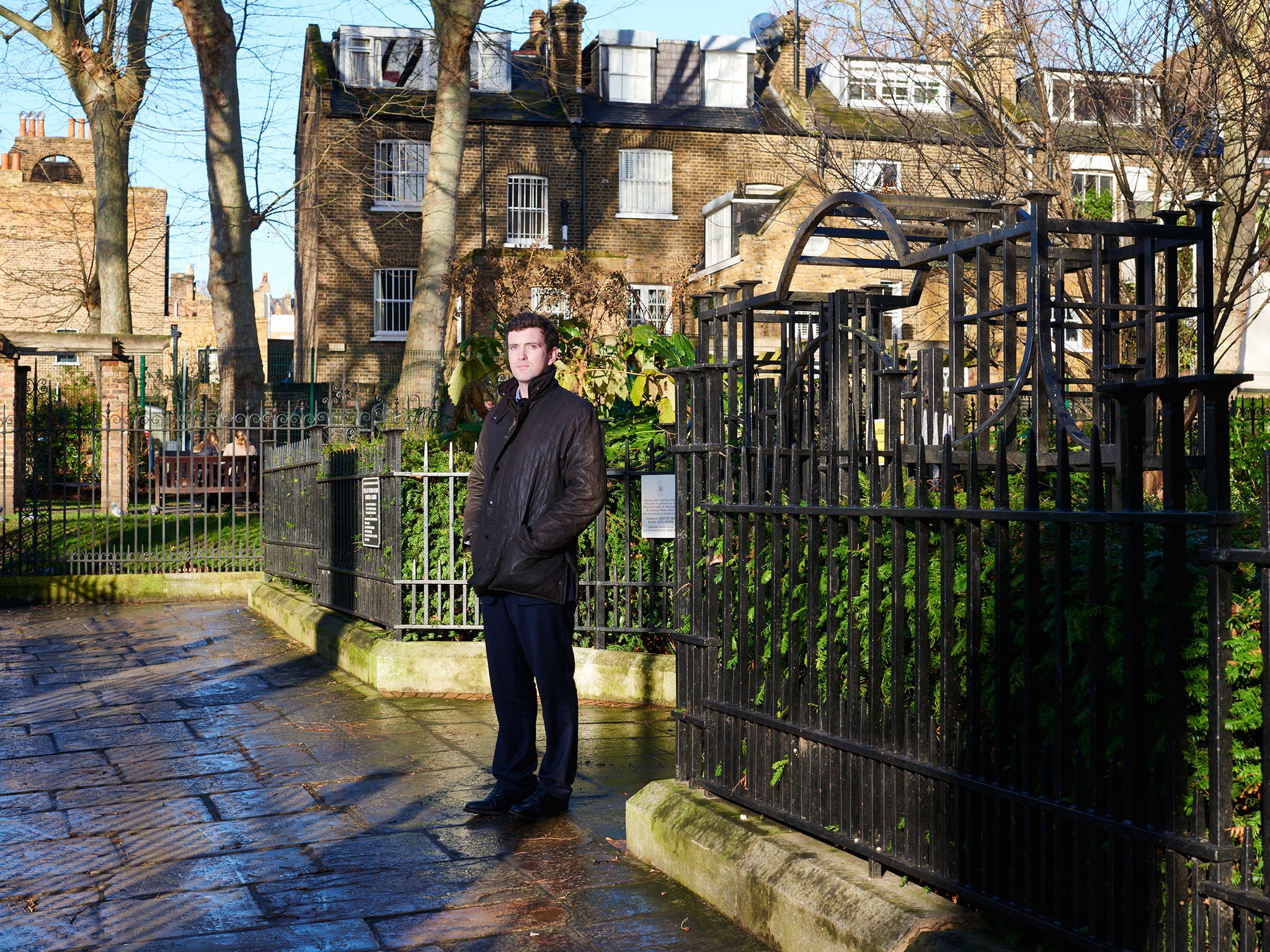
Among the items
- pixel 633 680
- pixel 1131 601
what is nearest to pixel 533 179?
pixel 633 680

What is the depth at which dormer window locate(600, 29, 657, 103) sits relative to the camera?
36.8m

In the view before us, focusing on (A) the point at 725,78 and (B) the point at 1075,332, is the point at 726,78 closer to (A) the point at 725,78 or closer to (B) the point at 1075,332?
(A) the point at 725,78

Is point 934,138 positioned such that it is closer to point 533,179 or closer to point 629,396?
point 629,396

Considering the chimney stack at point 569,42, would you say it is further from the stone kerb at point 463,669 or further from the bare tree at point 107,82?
the stone kerb at point 463,669

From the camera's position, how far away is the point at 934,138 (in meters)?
11.4

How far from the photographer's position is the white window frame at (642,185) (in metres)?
36.1

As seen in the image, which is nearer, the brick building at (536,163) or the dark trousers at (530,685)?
the dark trousers at (530,685)

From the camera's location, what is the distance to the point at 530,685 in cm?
549

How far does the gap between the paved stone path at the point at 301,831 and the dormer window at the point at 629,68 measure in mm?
30757

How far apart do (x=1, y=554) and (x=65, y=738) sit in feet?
28.1

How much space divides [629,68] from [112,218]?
1942 centimetres

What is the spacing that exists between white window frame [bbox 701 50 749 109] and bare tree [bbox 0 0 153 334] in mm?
19884

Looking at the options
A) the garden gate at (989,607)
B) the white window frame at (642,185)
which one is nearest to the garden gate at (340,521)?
the garden gate at (989,607)

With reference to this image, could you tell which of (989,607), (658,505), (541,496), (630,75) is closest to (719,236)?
(630,75)
